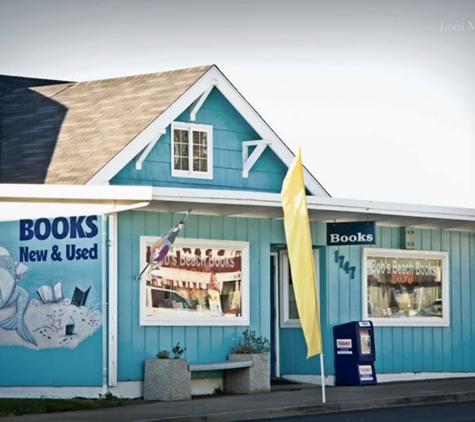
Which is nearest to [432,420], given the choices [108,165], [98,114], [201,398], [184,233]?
[201,398]

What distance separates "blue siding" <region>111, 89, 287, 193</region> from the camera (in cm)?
2342

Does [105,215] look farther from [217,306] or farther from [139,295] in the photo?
[217,306]

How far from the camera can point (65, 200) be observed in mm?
20484

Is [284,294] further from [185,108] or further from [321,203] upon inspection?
[185,108]

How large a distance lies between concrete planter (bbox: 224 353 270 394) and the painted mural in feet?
9.94

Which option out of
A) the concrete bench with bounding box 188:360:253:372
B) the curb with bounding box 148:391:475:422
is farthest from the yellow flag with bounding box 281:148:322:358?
the concrete bench with bounding box 188:360:253:372

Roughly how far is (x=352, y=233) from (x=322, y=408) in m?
5.07

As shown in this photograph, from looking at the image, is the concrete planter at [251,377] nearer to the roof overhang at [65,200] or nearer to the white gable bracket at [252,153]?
the roof overhang at [65,200]

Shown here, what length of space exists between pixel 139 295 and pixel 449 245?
814cm

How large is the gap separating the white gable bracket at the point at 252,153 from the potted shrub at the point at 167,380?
17.8 feet

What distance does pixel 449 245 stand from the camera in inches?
1037

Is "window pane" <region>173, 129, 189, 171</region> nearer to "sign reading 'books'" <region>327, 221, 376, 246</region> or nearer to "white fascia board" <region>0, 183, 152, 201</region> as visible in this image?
"sign reading 'books'" <region>327, 221, 376, 246</region>

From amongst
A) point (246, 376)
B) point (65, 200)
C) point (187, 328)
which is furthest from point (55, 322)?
point (246, 376)

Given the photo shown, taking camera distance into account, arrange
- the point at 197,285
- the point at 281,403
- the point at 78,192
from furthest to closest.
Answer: the point at 197,285, the point at 78,192, the point at 281,403
